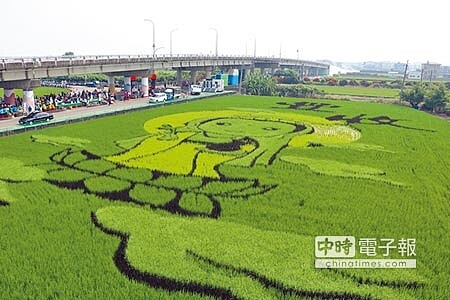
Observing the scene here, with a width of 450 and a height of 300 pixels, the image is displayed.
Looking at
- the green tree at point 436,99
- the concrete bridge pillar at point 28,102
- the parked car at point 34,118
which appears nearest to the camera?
the parked car at point 34,118

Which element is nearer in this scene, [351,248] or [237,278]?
[237,278]

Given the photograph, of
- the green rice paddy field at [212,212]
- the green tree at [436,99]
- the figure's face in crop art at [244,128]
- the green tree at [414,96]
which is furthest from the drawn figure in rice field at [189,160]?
the green tree at [414,96]

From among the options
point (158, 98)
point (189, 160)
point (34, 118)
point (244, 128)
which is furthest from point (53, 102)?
point (189, 160)

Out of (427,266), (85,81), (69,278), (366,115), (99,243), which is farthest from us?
(85,81)

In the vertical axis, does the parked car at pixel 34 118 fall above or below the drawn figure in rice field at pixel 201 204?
above

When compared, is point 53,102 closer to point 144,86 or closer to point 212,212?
point 144,86

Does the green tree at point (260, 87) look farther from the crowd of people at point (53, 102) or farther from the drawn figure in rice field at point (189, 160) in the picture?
the drawn figure in rice field at point (189, 160)

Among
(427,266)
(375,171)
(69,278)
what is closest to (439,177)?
(375,171)

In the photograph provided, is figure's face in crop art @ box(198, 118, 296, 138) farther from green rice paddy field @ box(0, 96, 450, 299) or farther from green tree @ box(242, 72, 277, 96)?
green tree @ box(242, 72, 277, 96)

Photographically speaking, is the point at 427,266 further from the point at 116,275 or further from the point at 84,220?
the point at 84,220
